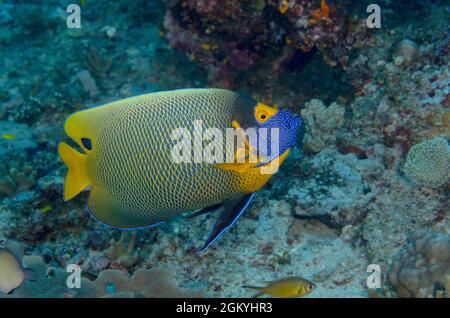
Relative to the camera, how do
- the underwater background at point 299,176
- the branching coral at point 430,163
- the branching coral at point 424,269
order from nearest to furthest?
1. the branching coral at point 424,269
2. the underwater background at point 299,176
3. the branching coral at point 430,163

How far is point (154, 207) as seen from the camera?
2.65 m

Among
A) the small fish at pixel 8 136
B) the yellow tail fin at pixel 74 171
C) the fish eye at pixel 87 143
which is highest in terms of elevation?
the fish eye at pixel 87 143

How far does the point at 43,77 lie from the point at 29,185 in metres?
3.75

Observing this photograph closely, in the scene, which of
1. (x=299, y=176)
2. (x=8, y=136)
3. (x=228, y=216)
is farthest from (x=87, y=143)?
(x=8, y=136)

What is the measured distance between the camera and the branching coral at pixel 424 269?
3.00 m

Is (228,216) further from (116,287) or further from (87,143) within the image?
(116,287)

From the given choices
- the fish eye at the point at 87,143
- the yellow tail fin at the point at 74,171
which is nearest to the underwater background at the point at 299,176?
the yellow tail fin at the point at 74,171

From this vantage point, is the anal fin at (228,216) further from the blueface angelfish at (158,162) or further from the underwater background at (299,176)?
the underwater background at (299,176)

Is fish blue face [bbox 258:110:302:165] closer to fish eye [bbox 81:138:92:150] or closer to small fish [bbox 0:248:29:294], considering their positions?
fish eye [bbox 81:138:92:150]

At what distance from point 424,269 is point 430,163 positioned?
124 centimetres

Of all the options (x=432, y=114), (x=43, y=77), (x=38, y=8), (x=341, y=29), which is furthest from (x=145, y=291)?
(x=38, y=8)

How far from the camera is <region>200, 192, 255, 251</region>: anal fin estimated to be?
8.21 feet

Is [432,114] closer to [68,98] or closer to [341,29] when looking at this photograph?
[341,29]

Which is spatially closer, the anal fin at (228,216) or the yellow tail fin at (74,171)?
the anal fin at (228,216)
